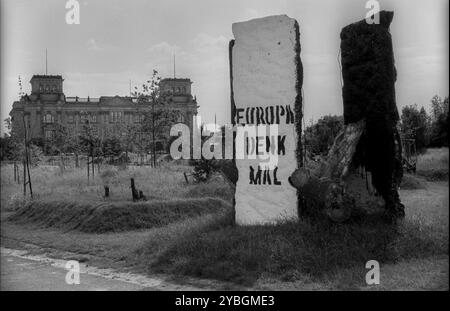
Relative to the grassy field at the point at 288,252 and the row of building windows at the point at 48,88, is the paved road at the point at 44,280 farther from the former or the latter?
the row of building windows at the point at 48,88

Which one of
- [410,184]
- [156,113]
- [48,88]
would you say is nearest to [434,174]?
[410,184]

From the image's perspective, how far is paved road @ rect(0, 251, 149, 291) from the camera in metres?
7.23

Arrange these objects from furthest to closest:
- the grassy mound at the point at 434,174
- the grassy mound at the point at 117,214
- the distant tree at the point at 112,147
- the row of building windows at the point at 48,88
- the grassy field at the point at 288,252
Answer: the row of building windows at the point at 48,88 < the distant tree at the point at 112,147 < the grassy mound at the point at 434,174 < the grassy mound at the point at 117,214 < the grassy field at the point at 288,252

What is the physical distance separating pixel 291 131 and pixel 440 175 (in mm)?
17155

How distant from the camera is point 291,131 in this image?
888cm

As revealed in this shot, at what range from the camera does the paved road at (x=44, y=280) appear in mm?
7227

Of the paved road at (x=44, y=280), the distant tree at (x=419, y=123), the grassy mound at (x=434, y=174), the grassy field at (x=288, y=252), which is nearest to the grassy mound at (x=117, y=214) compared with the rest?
the grassy field at (x=288, y=252)

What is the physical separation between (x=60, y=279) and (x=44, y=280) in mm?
219

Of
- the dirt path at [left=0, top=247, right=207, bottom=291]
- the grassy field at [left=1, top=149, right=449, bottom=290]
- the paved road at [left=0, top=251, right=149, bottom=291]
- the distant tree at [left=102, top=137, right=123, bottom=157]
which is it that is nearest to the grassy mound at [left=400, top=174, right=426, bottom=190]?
the grassy field at [left=1, top=149, right=449, bottom=290]

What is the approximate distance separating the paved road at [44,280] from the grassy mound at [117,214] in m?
3.03

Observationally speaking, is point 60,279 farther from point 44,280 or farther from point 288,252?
point 288,252

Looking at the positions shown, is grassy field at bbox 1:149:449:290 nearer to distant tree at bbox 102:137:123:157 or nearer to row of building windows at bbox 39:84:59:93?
distant tree at bbox 102:137:123:157
